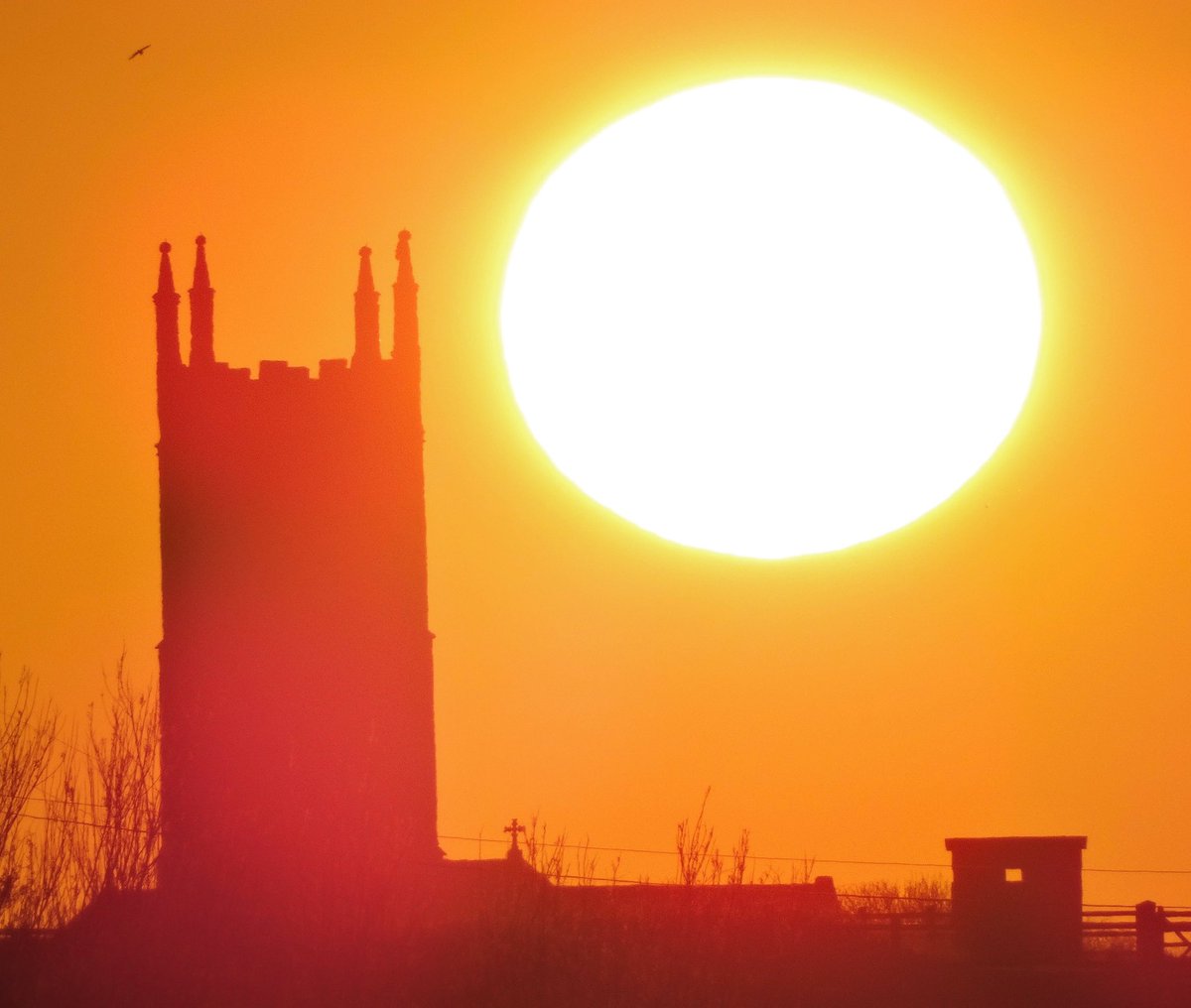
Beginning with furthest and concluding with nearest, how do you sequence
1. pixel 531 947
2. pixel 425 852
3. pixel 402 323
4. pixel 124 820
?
pixel 402 323
pixel 425 852
pixel 531 947
pixel 124 820

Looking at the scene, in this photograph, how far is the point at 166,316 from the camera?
46.2 m

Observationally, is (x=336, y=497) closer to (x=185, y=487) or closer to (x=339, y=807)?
(x=185, y=487)

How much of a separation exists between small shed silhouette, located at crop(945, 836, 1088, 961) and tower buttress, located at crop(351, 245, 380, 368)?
16.6 meters

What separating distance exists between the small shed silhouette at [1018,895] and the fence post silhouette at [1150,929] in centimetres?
222

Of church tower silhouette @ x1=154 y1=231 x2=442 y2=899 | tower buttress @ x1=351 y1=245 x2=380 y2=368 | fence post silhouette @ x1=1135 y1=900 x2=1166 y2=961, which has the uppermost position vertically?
tower buttress @ x1=351 y1=245 x2=380 y2=368

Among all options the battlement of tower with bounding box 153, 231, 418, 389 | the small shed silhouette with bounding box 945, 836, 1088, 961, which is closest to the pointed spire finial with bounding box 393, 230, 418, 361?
the battlement of tower with bounding box 153, 231, 418, 389

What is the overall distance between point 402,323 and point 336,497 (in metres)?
3.95

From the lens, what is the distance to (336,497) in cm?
4544

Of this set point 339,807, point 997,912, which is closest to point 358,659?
point 339,807

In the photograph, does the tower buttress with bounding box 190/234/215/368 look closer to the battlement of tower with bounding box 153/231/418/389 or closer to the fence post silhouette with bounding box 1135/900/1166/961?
the battlement of tower with bounding box 153/231/418/389

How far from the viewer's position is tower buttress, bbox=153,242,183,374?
4581 centimetres

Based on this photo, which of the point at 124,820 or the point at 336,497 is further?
the point at 336,497

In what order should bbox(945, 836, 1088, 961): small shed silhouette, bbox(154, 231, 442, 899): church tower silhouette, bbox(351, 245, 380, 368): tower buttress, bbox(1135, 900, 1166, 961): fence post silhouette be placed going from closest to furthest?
1. bbox(1135, 900, 1166, 961): fence post silhouette
2. bbox(945, 836, 1088, 961): small shed silhouette
3. bbox(154, 231, 442, 899): church tower silhouette
4. bbox(351, 245, 380, 368): tower buttress

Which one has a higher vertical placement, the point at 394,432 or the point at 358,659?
the point at 394,432
